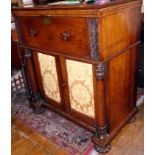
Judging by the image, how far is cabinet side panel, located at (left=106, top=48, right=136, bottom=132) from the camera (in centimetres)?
127

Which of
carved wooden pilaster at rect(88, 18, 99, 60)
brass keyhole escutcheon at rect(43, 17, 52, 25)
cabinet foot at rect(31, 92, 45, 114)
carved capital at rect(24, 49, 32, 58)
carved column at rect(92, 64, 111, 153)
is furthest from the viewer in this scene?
cabinet foot at rect(31, 92, 45, 114)

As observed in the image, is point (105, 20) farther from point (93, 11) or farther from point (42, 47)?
point (42, 47)

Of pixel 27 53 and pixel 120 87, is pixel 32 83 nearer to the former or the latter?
pixel 27 53

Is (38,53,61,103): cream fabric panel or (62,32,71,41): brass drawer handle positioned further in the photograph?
(38,53,61,103): cream fabric panel

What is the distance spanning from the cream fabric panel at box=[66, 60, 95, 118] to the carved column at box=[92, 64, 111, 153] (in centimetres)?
8

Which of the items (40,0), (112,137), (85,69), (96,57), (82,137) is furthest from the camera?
(40,0)

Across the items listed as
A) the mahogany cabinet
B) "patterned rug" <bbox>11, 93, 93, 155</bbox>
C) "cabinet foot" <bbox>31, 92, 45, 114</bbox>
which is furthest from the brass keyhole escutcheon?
"patterned rug" <bbox>11, 93, 93, 155</bbox>

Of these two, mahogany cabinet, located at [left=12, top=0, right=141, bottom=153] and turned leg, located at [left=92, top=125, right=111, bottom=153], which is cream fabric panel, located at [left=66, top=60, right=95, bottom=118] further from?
turned leg, located at [left=92, top=125, right=111, bottom=153]

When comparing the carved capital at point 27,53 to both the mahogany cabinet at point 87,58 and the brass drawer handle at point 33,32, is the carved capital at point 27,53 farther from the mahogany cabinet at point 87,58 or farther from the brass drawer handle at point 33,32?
the brass drawer handle at point 33,32

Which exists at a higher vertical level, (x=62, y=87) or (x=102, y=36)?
(x=102, y=36)

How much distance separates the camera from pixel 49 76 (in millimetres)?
1593
